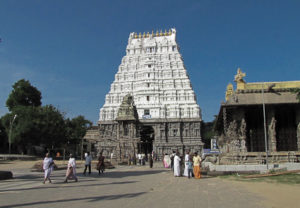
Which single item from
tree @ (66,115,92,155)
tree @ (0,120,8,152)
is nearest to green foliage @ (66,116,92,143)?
tree @ (66,115,92,155)

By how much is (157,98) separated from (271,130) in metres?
35.7

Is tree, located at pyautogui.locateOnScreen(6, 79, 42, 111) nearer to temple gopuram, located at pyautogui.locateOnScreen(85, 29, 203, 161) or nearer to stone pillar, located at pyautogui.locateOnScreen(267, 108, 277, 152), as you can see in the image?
temple gopuram, located at pyautogui.locateOnScreen(85, 29, 203, 161)

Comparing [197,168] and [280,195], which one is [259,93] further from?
[280,195]

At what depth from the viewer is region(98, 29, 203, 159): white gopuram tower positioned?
184ft

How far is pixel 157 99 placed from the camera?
5884 centimetres

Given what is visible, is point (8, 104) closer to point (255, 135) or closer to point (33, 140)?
point (33, 140)

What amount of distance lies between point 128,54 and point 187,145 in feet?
87.0

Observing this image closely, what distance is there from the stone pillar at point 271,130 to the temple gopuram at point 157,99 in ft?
94.0

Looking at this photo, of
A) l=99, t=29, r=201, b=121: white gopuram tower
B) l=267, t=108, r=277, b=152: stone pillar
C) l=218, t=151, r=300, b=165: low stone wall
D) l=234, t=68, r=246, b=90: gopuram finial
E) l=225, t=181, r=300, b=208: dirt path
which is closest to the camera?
l=225, t=181, r=300, b=208: dirt path

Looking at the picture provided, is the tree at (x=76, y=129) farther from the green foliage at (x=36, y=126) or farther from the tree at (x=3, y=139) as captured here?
the tree at (x=3, y=139)

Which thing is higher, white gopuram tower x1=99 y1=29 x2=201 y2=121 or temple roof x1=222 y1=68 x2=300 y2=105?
white gopuram tower x1=99 y1=29 x2=201 y2=121

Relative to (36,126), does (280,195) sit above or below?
below

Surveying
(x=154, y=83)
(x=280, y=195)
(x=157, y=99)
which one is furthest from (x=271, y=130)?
(x=154, y=83)

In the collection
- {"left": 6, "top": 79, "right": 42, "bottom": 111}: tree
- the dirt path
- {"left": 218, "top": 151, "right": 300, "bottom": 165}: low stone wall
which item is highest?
{"left": 6, "top": 79, "right": 42, "bottom": 111}: tree
